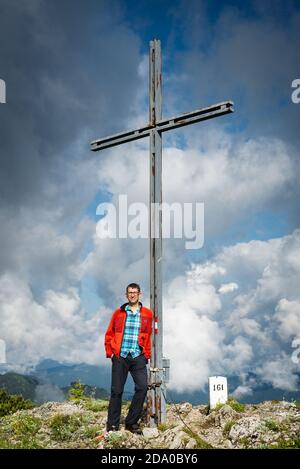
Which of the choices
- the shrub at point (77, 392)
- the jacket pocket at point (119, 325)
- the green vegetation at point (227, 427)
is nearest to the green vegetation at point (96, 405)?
the shrub at point (77, 392)

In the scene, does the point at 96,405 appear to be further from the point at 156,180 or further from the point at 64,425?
the point at 156,180

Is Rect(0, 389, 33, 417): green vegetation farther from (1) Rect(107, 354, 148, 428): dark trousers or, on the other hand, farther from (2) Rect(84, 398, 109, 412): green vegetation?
(1) Rect(107, 354, 148, 428): dark trousers

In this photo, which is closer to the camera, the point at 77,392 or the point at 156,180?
the point at 156,180

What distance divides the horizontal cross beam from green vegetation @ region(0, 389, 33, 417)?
306 inches

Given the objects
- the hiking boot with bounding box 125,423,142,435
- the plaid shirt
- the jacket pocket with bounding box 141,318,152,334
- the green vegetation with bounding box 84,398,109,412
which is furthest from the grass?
the jacket pocket with bounding box 141,318,152,334

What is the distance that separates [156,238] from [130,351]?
253cm

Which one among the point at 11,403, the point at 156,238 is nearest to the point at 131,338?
the point at 156,238

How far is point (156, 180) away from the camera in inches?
448

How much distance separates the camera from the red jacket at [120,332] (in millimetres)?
10070

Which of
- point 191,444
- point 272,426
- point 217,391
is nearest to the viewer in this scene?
point 191,444

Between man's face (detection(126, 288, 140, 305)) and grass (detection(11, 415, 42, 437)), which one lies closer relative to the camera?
man's face (detection(126, 288, 140, 305))

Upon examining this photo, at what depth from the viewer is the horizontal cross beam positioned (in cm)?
1064

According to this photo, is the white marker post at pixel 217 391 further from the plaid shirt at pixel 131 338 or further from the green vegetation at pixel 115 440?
the green vegetation at pixel 115 440
